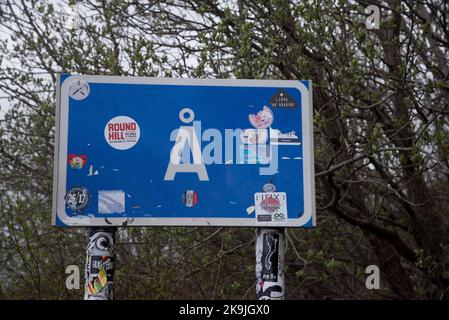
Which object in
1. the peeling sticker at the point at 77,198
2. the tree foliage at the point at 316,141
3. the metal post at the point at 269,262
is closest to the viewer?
the peeling sticker at the point at 77,198

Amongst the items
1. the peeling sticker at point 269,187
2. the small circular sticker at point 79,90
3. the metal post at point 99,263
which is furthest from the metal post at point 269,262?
the small circular sticker at point 79,90

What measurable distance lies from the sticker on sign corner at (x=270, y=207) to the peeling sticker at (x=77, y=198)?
2.89ft

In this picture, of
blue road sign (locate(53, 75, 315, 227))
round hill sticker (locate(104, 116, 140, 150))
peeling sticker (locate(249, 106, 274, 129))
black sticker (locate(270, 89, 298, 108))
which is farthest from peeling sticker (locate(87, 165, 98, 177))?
black sticker (locate(270, 89, 298, 108))

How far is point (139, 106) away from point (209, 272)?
4692 mm

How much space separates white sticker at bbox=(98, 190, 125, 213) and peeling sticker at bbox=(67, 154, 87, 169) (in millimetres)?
171

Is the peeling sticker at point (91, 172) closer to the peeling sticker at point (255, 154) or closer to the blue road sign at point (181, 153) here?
the blue road sign at point (181, 153)

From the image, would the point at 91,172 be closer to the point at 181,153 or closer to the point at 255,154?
the point at 181,153

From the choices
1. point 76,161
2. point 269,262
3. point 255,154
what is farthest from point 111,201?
point 269,262

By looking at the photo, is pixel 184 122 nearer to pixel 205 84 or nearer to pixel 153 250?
pixel 205 84

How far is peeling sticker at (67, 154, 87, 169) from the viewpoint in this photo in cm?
360

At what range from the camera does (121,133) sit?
3.67 metres

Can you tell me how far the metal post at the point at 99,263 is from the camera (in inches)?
143
